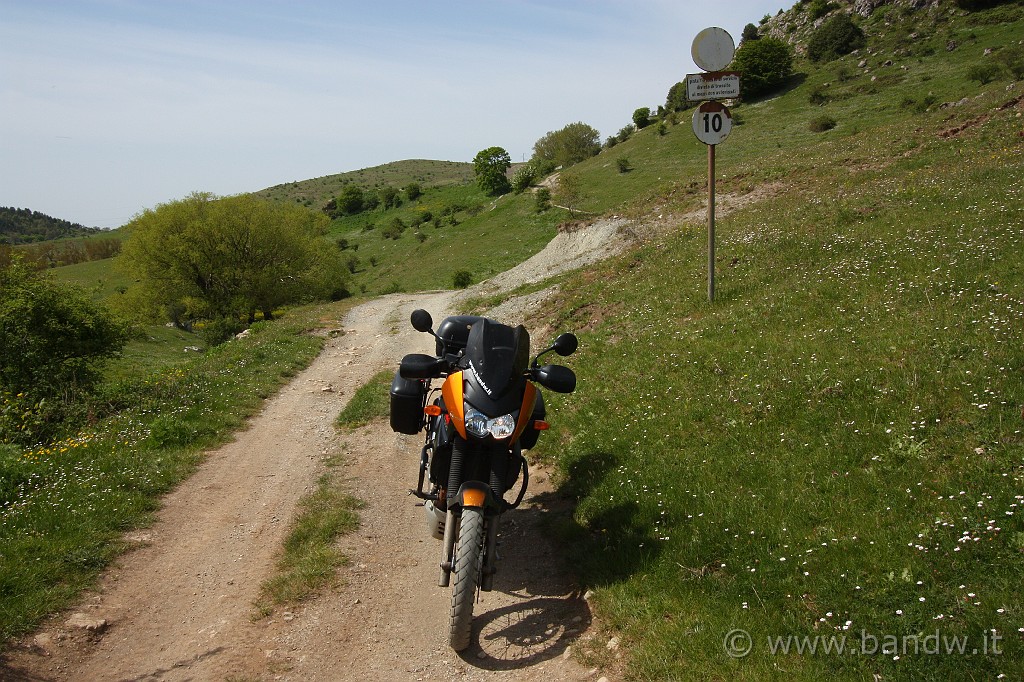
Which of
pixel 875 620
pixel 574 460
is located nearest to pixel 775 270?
pixel 574 460

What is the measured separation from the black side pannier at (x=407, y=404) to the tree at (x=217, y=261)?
38.7m

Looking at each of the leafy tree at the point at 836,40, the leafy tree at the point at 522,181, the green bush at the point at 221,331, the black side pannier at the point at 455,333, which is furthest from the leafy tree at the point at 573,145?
the black side pannier at the point at 455,333

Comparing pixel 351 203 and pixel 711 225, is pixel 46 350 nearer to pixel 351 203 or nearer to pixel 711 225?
pixel 711 225

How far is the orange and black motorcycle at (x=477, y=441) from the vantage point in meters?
5.04

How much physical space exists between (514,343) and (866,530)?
3.18 m

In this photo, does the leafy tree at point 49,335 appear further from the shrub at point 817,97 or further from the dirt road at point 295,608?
the shrub at point 817,97

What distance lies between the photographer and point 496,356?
569 centimetres

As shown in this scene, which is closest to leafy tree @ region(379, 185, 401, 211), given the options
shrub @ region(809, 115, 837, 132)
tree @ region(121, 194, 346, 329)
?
tree @ region(121, 194, 346, 329)

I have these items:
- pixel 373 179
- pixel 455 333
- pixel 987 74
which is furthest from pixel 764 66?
pixel 373 179

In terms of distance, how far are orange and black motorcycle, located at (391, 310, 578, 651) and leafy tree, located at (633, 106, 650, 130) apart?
236 ft

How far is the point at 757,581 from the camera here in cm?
493

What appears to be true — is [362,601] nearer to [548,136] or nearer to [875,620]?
[875,620]

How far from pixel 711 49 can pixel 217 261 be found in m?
40.1

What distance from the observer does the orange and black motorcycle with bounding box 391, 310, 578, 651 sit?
5.04 metres
